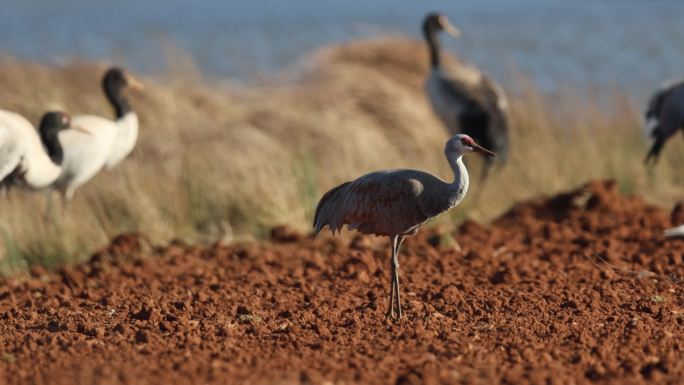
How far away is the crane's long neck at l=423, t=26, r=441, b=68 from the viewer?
12852 millimetres

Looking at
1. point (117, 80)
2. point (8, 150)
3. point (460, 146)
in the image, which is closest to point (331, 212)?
point (460, 146)

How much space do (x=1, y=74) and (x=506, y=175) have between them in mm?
6668

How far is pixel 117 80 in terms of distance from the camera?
1044 centimetres

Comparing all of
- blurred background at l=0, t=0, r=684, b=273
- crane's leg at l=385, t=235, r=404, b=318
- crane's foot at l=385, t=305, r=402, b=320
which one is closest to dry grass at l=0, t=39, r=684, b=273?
blurred background at l=0, t=0, r=684, b=273

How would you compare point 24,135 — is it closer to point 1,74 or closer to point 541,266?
point 541,266

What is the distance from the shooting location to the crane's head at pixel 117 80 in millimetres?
10391

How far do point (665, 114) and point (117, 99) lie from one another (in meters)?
4.69

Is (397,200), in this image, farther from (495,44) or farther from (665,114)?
(495,44)

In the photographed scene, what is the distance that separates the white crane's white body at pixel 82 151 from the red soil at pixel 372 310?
1.44m

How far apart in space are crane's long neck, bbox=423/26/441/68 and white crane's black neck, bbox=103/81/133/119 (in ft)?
12.4

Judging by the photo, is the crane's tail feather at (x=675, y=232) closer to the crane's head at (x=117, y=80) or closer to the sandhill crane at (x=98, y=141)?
the sandhill crane at (x=98, y=141)

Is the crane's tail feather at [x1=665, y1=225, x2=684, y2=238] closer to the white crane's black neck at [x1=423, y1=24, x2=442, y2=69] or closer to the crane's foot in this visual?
the crane's foot

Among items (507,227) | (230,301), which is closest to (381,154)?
(507,227)

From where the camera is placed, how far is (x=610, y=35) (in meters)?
30.5
